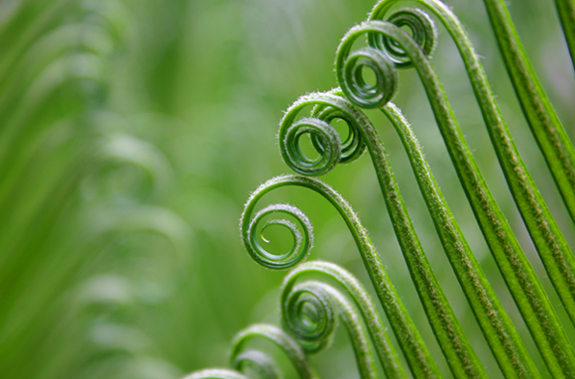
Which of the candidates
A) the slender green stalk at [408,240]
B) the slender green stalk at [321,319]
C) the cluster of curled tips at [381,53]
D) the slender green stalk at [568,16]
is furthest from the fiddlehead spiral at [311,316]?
the slender green stalk at [568,16]

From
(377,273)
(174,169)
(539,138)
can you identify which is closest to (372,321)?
(377,273)

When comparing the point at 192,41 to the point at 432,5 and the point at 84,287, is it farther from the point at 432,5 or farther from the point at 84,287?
the point at 432,5

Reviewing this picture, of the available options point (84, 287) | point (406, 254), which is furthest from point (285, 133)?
point (84, 287)

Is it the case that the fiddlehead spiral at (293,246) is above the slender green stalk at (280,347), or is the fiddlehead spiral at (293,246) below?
above

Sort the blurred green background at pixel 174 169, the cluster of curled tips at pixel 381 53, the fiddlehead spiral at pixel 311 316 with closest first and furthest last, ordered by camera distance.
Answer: the cluster of curled tips at pixel 381 53 → the fiddlehead spiral at pixel 311 316 → the blurred green background at pixel 174 169

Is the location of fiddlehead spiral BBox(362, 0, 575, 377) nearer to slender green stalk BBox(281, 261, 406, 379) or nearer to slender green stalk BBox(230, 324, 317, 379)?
slender green stalk BBox(281, 261, 406, 379)

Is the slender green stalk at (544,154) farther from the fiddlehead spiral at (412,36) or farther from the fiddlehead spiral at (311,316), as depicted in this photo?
the fiddlehead spiral at (311,316)

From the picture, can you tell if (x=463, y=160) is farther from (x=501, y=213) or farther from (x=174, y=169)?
(x=174, y=169)

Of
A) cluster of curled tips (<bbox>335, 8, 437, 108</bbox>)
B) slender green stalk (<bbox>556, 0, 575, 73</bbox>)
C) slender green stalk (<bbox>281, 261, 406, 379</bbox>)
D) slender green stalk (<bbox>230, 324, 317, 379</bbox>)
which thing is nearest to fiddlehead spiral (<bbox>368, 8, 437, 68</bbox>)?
cluster of curled tips (<bbox>335, 8, 437, 108</bbox>)

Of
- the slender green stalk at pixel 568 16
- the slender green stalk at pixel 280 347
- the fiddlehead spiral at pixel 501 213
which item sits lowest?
the slender green stalk at pixel 280 347
